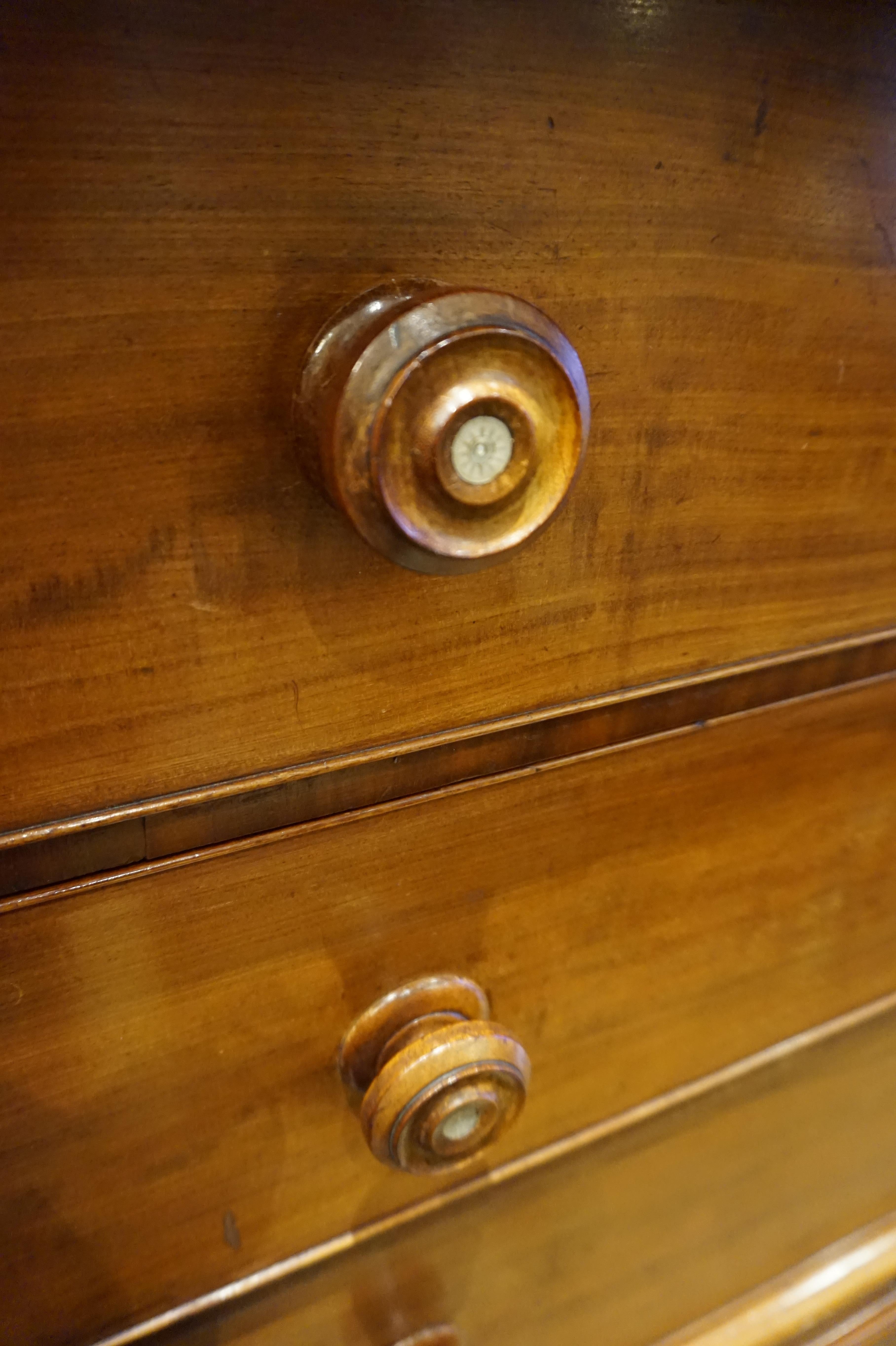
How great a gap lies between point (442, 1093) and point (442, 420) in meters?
0.22

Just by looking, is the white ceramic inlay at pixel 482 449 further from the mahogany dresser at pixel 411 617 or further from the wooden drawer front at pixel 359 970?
the wooden drawer front at pixel 359 970

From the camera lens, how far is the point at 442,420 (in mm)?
227

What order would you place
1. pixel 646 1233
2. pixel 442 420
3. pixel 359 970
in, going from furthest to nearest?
1. pixel 646 1233
2. pixel 359 970
3. pixel 442 420

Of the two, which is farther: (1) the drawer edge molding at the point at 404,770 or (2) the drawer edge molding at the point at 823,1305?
(2) the drawer edge molding at the point at 823,1305

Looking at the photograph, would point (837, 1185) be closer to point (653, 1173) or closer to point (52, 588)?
point (653, 1173)

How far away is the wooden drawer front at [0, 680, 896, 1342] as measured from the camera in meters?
0.31

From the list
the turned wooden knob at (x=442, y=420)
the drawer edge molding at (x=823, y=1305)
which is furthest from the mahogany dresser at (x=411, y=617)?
the drawer edge molding at (x=823, y=1305)

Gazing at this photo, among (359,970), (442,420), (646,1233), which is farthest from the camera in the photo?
(646,1233)

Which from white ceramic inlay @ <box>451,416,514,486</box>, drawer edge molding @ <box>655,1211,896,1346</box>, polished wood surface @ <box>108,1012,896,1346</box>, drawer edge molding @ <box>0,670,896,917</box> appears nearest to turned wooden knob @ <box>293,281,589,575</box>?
white ceramic inlay @ <box>451,416,514,486</box>

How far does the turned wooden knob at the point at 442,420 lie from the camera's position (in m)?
0.23

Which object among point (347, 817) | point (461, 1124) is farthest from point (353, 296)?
point (461, 1124)

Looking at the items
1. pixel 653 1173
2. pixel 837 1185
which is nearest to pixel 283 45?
pixel 653 1173

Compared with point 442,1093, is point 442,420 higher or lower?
higher

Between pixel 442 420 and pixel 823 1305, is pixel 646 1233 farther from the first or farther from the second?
pixel 442 420
